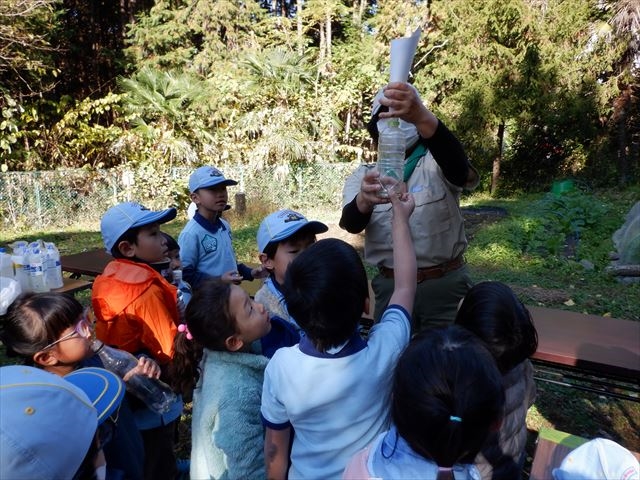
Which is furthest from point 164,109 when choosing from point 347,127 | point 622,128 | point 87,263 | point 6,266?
point 622,128

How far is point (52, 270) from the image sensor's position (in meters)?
3.38

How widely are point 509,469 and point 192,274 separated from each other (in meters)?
2.11

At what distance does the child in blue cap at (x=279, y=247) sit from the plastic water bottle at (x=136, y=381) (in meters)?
0.54

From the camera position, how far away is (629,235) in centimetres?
641

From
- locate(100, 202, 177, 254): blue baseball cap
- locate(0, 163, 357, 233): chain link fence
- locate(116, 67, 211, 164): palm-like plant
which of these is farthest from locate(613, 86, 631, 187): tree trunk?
locate(100, 202, 177, 254): blue baseball cap

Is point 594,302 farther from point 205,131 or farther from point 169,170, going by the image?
point 205,131

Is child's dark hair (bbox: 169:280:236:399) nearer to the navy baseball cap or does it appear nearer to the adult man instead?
the navy baseball cap

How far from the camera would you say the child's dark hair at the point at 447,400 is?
106 centimetres

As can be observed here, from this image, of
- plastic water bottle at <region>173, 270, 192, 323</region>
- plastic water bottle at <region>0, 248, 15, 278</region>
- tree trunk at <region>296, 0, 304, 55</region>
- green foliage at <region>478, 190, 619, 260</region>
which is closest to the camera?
plastic water bottle at <region>173, 270, 192, 323</region>

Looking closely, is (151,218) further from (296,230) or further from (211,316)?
(211,316)

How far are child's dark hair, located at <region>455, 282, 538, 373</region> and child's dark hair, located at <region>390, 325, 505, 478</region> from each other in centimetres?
47

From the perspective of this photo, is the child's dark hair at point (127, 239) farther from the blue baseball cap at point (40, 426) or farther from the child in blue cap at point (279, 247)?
the blue baseball cap at point (40, 426)

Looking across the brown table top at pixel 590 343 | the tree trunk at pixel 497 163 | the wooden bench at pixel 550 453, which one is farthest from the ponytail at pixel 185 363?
the tree trunk at pixel 497 163

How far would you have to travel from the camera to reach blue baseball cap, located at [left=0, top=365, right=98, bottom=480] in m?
1.01
